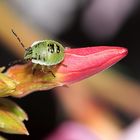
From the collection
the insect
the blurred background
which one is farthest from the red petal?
the blurred background

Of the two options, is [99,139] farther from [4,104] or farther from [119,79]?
[4,104]

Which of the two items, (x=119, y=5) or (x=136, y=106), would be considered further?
(x=119, y=5)

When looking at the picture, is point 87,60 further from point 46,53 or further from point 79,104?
point 79,104

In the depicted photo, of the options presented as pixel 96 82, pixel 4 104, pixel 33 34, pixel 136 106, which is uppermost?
pixel 4 104

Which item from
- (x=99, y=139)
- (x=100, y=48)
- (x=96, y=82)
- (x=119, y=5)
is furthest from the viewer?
(x=119, y=5)

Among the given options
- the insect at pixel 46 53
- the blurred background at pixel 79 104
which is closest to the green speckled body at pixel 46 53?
the insect at pixel 46 53

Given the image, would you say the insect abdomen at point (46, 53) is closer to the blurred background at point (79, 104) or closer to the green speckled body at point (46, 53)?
the green speckled body at point (46, 53)

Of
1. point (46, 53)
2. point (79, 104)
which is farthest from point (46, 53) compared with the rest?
point (79, 104)

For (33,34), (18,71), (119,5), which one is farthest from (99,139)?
(119,5)
